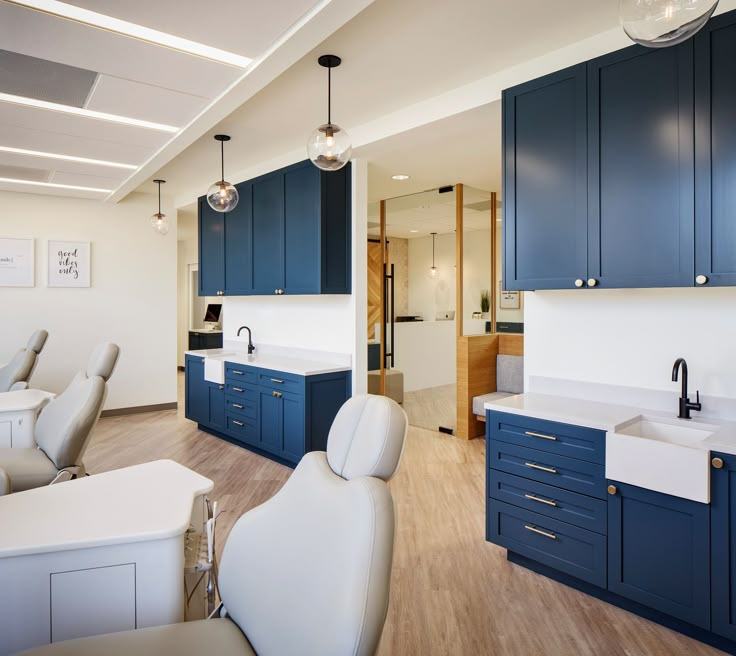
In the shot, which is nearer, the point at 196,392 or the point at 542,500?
the point at 542,500

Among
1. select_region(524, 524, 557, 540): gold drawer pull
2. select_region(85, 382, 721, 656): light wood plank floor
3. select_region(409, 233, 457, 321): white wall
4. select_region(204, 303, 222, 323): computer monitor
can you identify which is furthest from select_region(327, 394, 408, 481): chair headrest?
select_region(204, 303, 222, 323): computer monitor

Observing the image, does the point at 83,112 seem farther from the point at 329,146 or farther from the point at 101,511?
the point at 101,511

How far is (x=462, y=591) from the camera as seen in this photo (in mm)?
2568

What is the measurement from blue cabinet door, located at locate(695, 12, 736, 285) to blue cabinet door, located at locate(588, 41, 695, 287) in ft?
0.13

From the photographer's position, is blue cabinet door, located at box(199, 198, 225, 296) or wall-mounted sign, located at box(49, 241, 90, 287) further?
wall-mounted sign, located at box(49, 241, 90, 287)

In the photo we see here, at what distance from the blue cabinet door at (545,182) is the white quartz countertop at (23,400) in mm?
2885

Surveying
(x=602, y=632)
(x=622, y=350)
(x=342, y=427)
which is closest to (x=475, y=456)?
(x=622, y=350)

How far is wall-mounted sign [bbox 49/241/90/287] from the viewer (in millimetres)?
6156

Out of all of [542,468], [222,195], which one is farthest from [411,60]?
[542,468]

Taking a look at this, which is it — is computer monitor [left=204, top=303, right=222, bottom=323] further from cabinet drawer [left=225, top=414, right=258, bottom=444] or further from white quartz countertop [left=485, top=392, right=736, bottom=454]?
white quartz countertop [left=485, top=392, right=736, bottom=454]

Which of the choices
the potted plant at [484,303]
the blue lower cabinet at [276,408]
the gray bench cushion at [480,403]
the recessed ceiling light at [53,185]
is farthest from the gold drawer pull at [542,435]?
the recessed ceiling light at [53,185]

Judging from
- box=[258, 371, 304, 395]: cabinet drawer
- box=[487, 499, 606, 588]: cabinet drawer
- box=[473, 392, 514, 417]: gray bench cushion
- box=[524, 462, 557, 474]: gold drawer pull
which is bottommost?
box=[487, 499, 606, 588]: cabinet drawer

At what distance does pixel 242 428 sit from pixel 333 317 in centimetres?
137

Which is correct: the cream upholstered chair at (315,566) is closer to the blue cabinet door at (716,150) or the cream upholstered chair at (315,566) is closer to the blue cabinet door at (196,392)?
the blue cabinet door at (716,150)
